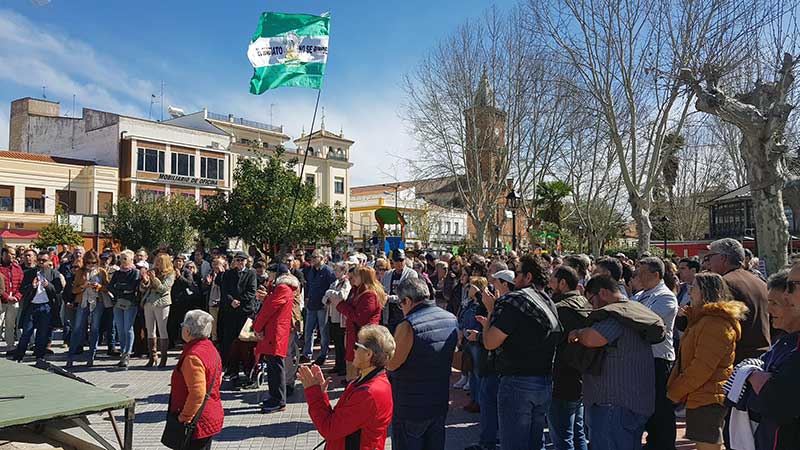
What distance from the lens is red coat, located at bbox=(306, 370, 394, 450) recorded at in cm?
318

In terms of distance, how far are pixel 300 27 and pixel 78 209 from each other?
33487 mm

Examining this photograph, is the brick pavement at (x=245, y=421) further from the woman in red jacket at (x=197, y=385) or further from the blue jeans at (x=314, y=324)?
the woman in red jacket at (x=197, y=385)

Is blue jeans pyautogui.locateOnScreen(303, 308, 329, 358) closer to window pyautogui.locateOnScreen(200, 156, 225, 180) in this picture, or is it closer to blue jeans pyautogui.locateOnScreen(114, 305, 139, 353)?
blue jeans pyautogui.locateOnScreen(114, 305, 139, 353)

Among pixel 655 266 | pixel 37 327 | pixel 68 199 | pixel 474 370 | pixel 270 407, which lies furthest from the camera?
pixel 68 199

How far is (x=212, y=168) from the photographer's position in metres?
46.1

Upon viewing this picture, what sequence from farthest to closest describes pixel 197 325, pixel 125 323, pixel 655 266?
1. pixel 125 323
2. pixel 655 266
3. pixel 197 325

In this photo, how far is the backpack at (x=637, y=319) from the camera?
3.77 metres

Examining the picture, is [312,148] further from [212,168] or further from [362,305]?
[362,305]

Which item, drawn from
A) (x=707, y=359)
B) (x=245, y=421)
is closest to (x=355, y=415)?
(x=707, y=359)

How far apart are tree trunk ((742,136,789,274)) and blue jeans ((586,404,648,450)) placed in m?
9.27

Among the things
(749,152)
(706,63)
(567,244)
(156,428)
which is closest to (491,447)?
(156,428)

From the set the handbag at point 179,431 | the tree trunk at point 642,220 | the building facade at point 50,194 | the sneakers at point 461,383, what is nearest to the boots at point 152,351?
the sneakers at point 461,383

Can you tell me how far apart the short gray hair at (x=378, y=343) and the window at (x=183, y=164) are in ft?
143

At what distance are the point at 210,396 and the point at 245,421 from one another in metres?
2.41
